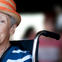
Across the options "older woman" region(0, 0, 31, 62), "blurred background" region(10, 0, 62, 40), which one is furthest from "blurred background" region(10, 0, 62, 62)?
"older woman" region(0, 0, 31, 62)

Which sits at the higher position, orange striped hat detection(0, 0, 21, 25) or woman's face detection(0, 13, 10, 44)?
orange striped hat detection(0, 0, 21, 25)

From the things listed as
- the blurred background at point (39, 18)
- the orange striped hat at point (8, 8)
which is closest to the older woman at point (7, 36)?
the orange striped hat at point (8, 8)

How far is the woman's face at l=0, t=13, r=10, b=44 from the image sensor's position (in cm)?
132

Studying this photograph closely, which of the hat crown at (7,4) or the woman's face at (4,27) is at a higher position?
the hat crown at (7,4)

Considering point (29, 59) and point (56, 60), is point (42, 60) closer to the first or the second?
point (56, 60)

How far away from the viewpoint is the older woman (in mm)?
1310

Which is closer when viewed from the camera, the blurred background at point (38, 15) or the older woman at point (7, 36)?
the older woman at point (7, 36)

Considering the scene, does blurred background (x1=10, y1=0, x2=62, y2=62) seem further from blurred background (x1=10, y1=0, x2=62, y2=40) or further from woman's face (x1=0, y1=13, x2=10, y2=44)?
woman's face (x1=0, y1=13, x2=10, y2=44)

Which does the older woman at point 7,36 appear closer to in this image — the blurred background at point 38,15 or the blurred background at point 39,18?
the blurred background at point 39,18

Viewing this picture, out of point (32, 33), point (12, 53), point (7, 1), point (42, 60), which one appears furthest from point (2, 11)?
point (32, 33)

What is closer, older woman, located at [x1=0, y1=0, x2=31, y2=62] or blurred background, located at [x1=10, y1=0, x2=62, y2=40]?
older woman, located at [x1=0, y1=0, x2=31, y2=62]

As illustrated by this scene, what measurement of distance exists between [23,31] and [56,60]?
1285mm

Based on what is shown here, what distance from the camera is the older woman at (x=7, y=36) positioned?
4.30 ft

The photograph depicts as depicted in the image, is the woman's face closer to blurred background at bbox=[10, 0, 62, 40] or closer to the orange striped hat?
the orange striped hat
